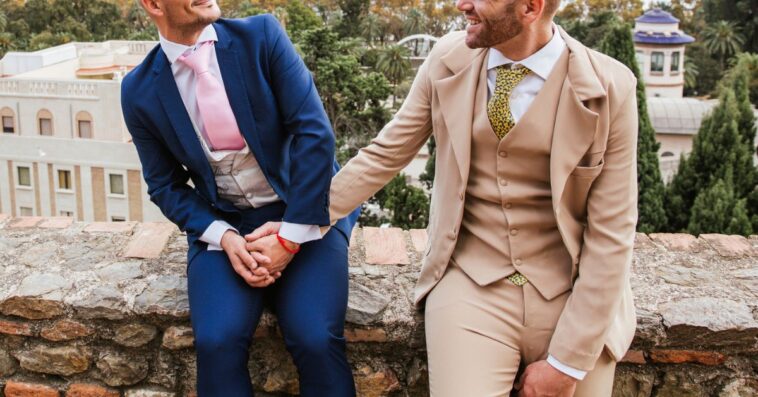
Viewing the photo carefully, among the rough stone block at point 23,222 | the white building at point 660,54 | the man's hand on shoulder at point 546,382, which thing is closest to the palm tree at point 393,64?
the white building at point 660,54

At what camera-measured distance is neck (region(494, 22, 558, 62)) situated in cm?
214

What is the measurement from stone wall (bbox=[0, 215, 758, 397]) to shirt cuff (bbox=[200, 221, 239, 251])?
0.20m

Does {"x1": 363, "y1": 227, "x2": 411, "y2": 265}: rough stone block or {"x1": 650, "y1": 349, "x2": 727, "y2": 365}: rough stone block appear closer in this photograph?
{"x1": 650, "y1": 349, "x2": 727, "y2": 365}: rough stone block

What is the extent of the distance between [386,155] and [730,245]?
1.33 meters

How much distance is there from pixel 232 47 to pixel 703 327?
4.87 feet

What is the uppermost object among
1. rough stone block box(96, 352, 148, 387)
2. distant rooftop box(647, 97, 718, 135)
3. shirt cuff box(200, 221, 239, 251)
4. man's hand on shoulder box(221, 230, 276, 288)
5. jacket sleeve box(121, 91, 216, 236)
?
jacket sleeve box(121, 91, 216, 236)

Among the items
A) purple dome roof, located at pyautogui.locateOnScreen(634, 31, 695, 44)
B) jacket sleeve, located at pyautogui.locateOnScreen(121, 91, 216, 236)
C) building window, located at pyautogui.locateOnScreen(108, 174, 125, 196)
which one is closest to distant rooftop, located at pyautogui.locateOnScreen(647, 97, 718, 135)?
purple dome roof, located at pyautogui.locateOnScreen(634, 31, 695, 44)

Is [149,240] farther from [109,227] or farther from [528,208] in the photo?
[528,208]

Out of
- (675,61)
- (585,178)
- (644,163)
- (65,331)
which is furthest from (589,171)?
(675,61)

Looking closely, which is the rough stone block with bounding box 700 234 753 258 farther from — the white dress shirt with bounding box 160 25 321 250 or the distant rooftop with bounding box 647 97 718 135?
the distant rooftop with bounding box 647 97 718 135

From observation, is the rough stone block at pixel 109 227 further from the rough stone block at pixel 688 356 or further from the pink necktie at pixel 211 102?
the rough stone block at pixel 688 356

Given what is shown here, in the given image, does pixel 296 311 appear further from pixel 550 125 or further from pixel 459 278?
pixel 550 125

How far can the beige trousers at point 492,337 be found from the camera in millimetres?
2113

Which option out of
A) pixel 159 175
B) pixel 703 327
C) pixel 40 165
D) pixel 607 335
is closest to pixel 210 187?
pixel 159 175
